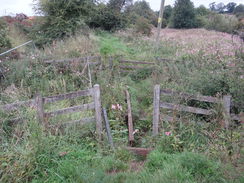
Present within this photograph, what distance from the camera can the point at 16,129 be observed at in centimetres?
384

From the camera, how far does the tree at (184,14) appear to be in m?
32.5

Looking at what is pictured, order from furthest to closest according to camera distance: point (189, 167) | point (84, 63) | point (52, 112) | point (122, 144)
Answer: point (84, 63) → point (122, 144) → point (52, 112) → point (189, 167)

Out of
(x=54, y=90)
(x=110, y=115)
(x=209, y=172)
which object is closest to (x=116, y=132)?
(x=110, y=115)

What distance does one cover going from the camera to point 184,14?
108 ft

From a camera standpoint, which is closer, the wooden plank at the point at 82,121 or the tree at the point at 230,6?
the wooden plank at the point at 82,121

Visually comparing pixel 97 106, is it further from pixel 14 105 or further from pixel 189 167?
pixel 189 167

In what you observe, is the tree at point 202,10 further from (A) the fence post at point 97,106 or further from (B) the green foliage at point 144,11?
(A) the fence post at point 97,106

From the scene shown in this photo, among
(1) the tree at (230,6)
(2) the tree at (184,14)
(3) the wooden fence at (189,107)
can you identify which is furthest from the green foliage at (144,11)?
(3) the wooden fence at (189,107)

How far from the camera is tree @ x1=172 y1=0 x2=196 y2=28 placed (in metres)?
32.5

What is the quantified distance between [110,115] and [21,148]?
2685mm

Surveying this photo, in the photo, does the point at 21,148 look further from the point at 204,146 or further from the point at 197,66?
the point at 197,66

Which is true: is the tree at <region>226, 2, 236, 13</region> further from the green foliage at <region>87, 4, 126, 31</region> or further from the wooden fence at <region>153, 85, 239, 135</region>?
the wooden fence at <region>153, 85, 239, 135</region>

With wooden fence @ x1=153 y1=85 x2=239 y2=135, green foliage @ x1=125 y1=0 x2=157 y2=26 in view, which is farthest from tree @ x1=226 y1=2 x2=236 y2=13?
wooden fence @ x1=153 y1=85 x2=239 y2=135

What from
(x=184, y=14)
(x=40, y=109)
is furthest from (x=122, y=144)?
(x=184, y=14)
